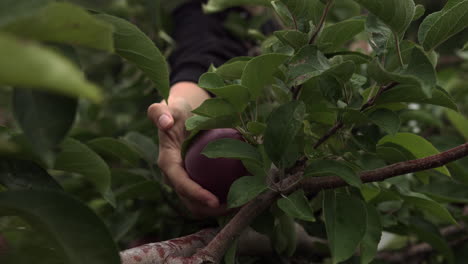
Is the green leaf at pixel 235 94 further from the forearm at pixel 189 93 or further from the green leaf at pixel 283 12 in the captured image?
the forearm at pixel 189 93

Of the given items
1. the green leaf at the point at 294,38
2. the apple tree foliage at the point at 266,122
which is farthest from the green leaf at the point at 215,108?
the green leaf at the point at 294,38

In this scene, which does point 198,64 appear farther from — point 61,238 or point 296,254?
point 61,238

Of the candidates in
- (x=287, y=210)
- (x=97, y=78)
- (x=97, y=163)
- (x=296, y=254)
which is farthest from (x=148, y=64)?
(x=97, y=78)

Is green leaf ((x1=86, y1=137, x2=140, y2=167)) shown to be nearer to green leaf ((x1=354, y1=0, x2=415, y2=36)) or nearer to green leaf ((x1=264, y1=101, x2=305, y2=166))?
green leaf ((x1=264, y1=101, x2=305, y2=166))

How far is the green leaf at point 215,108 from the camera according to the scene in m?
0.64

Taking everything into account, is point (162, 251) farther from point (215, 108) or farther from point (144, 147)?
point (144, 147)

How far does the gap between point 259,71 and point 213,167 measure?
0.56ft

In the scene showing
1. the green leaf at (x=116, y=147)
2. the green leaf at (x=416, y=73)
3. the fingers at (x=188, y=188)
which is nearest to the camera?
the green leaf at (x=416, y=73)

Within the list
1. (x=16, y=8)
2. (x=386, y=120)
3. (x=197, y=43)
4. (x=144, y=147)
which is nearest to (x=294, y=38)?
(x=386, y=120)

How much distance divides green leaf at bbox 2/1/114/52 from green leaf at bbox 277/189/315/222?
0.32 meters

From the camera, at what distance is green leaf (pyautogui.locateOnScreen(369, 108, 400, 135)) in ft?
1.95

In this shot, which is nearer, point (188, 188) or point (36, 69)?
point (36, 69)

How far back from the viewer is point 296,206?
614mm

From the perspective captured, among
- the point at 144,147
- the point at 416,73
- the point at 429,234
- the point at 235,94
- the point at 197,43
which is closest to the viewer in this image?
the point at 416,73
